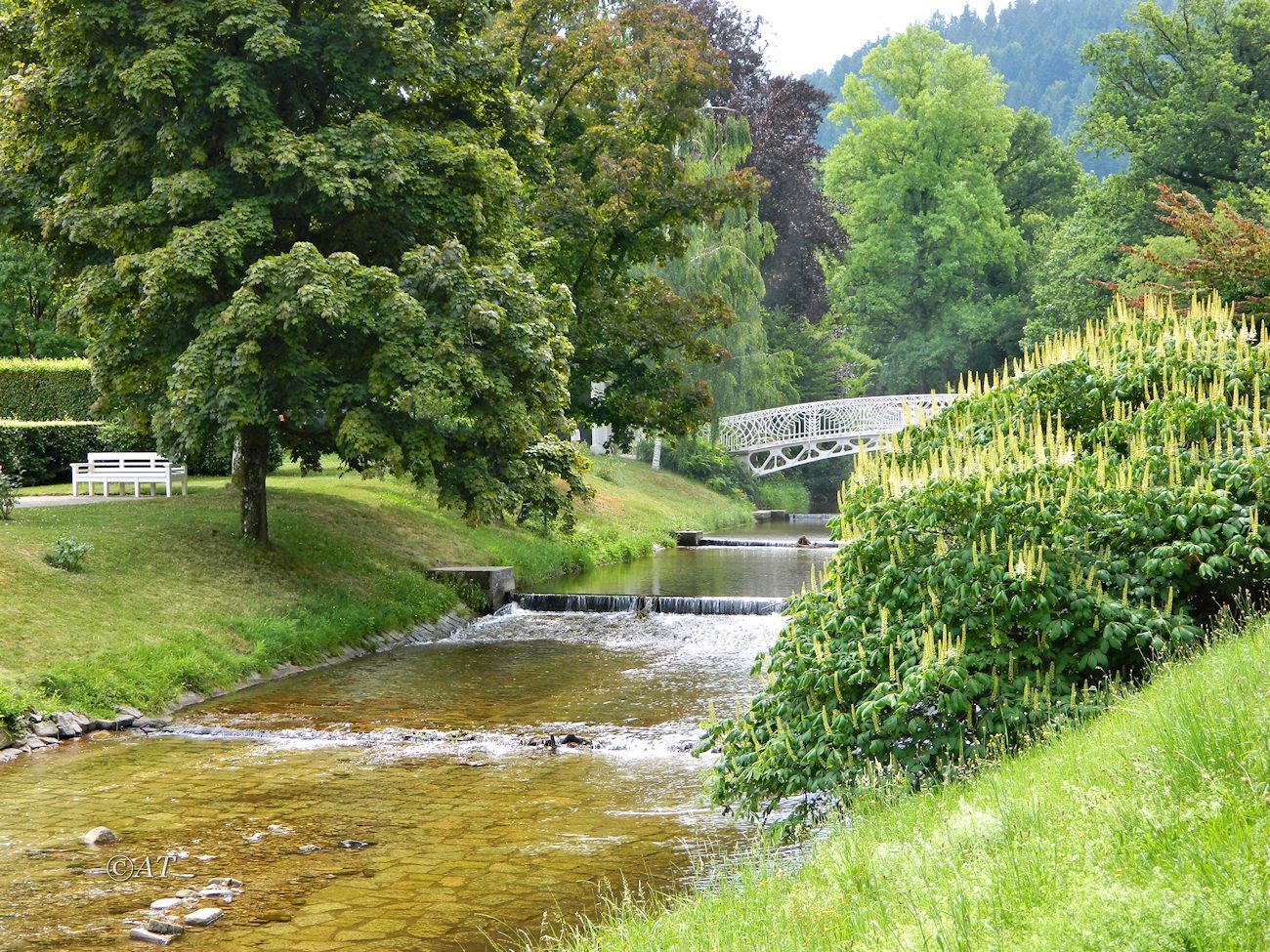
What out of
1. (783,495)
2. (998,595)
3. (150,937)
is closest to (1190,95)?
(783,495)

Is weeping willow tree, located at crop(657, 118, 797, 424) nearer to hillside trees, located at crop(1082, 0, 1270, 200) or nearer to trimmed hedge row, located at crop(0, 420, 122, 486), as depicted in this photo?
hillside trees, located at crop(1082, 0, 1270, 200)

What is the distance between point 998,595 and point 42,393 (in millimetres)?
27413

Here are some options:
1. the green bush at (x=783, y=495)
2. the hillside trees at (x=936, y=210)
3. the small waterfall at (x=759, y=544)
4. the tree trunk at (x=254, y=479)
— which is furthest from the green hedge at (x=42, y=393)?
the hillside trees at (x=936, y=210)

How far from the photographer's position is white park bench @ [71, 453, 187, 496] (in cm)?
2398

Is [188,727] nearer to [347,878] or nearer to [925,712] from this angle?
[347,878]

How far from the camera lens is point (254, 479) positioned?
20203 millimetres

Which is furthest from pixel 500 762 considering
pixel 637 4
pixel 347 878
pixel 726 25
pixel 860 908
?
pixel 726 25

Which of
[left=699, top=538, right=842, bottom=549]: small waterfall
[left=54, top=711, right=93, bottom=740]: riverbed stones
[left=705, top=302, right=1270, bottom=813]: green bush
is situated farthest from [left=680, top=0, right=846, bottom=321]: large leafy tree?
[left=705, top=302, right=1270, bottom=813]: green bush

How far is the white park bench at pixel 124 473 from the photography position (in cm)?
2398

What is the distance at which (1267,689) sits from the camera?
6.02m

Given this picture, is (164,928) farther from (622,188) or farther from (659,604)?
(622,188)

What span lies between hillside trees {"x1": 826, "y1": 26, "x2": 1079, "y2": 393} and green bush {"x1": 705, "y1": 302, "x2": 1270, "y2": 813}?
5389 cm

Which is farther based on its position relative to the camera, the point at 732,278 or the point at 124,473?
the point at 732,278

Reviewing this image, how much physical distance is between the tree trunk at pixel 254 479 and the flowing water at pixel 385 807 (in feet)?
12.6
